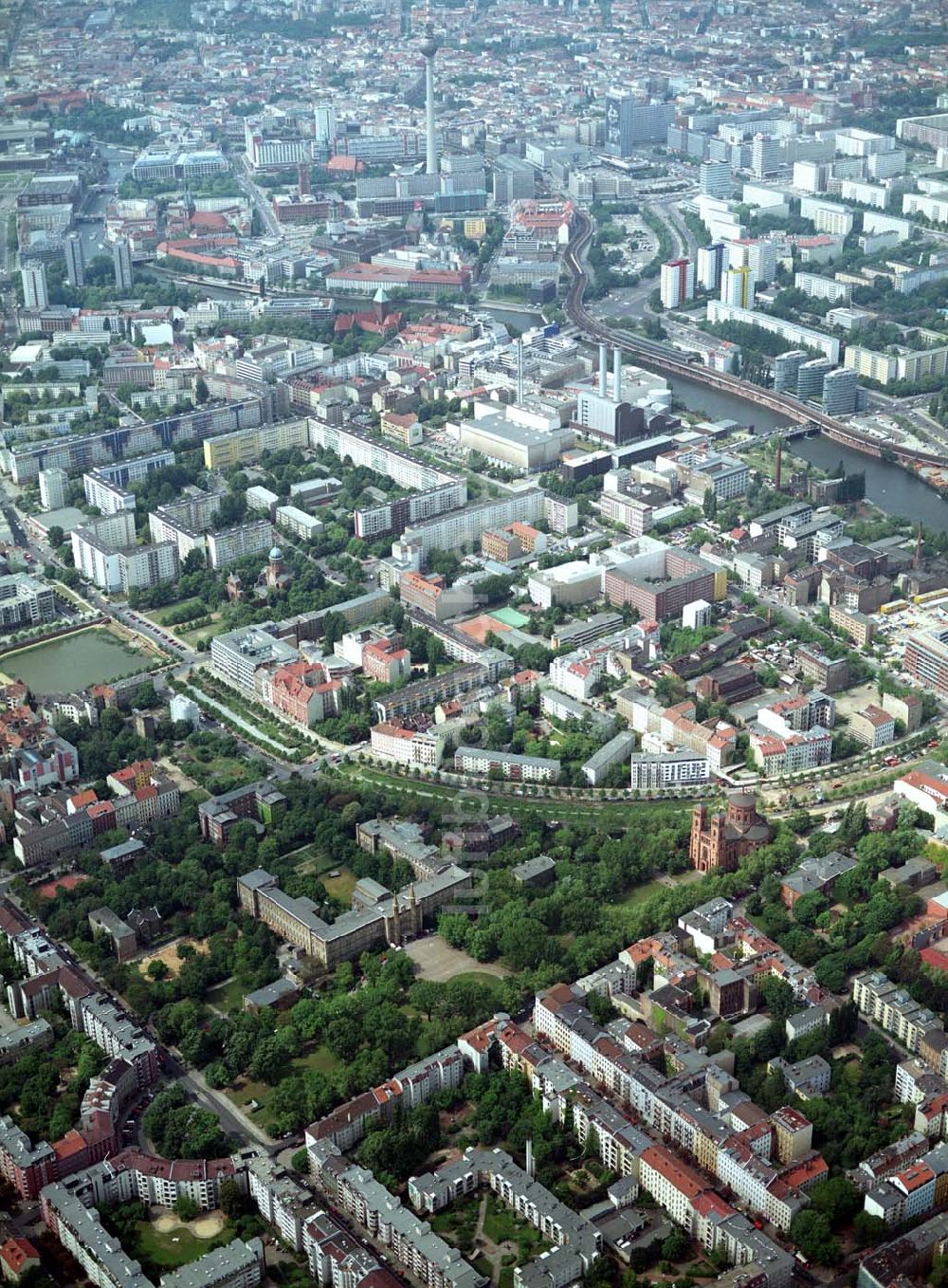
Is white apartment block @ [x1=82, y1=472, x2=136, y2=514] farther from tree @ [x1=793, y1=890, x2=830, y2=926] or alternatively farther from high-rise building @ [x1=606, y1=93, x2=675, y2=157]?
high-rise building @ [x1=606, y1=93, x2=675, y2=157]

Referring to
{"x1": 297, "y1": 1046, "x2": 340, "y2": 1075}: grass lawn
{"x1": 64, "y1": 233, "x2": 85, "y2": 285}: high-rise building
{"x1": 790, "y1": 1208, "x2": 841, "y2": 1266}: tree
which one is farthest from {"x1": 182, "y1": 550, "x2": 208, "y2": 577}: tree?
{"x1": 64, "y1": 233, "x2": 85, "y2": 285}: high-rise building

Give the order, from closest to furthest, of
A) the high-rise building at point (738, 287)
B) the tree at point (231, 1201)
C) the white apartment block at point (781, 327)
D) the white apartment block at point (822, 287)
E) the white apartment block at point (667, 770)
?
the tree at point (231, 1201) < the white apartment block at point (667, 770) < the white apartment block at point (781, 327) < the high-rise building at point (738, 287) < the white apartment block at point (822, 287)

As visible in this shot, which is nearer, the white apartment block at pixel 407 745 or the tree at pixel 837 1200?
the tree at pixel 837 1200

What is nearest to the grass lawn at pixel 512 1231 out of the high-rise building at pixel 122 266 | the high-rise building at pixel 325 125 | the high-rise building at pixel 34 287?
the high-rise building at pixel 34 287

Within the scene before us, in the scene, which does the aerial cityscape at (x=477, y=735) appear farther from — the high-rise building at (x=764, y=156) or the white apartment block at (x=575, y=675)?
the high-rise building at (x=764, y=156)

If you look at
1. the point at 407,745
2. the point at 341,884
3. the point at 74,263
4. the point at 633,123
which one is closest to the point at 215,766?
the point at 407,745

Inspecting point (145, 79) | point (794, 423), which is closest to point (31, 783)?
point (794, 423)
